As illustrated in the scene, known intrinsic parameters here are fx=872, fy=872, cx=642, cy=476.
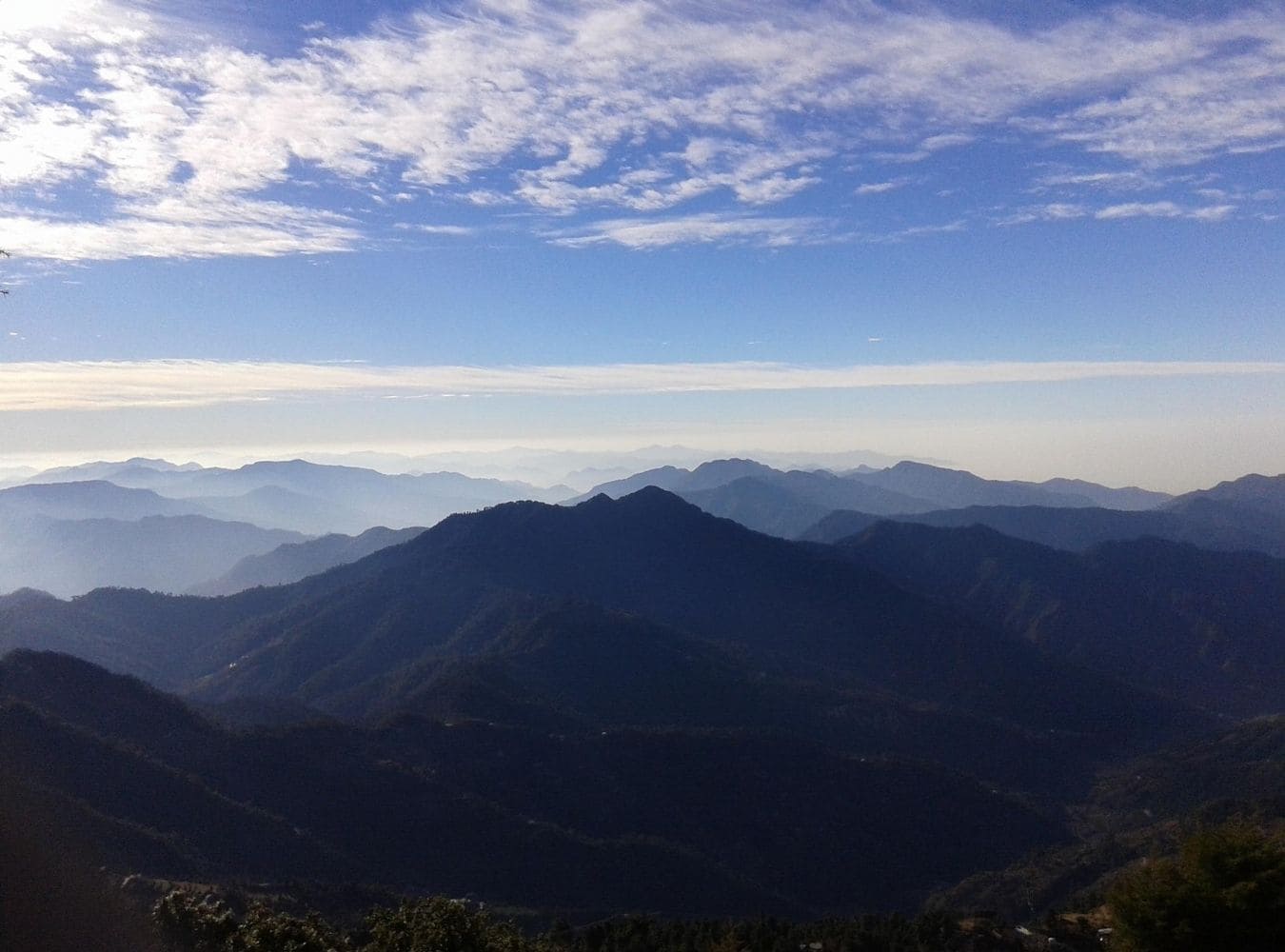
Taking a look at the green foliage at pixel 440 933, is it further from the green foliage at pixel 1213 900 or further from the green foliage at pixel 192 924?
the green foliage at pixel 1213 900

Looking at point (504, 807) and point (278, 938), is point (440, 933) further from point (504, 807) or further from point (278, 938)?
point (504, 807)

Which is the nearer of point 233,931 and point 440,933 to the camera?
point 440,933

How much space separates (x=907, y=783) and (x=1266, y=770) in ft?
159

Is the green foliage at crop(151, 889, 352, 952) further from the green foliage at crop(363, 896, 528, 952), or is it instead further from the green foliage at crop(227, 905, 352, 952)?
the green foliage at crop(363, 896, 528, 952)

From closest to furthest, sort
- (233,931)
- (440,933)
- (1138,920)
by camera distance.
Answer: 1. (440,933)
2. (233,931)
3. (1138,920)

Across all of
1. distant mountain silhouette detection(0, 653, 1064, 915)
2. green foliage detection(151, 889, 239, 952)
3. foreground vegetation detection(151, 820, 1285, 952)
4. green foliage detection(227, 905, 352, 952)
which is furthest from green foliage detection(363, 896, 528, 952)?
distant mountain silhouette detection(0, 653, 1064, 915)

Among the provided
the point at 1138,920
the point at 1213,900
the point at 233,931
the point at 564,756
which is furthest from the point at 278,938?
the point at 564,756

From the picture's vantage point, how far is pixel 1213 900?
86.9 feet

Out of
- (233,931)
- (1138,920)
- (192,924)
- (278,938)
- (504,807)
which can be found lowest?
(504,807)

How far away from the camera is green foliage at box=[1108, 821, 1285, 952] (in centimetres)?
2608

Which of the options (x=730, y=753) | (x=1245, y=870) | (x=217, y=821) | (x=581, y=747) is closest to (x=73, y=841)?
(x=217, y=821)

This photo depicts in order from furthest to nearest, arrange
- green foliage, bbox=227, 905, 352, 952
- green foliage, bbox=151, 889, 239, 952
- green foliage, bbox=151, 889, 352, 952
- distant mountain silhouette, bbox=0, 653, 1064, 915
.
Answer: distant mountain silhouette, bbox=0, 653, 1064, 915 < green foliage, bbox=151, 889, 239, 952 < green foliage, bbox=151, 889, 352, 952 < green foliage, bbox=227, 905, 352, 952

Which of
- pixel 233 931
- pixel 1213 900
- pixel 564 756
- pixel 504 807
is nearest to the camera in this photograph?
pixel 233 931

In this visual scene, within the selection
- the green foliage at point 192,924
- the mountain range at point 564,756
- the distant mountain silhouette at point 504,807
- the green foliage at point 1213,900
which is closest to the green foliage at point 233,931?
the green foliage at point 192,924
